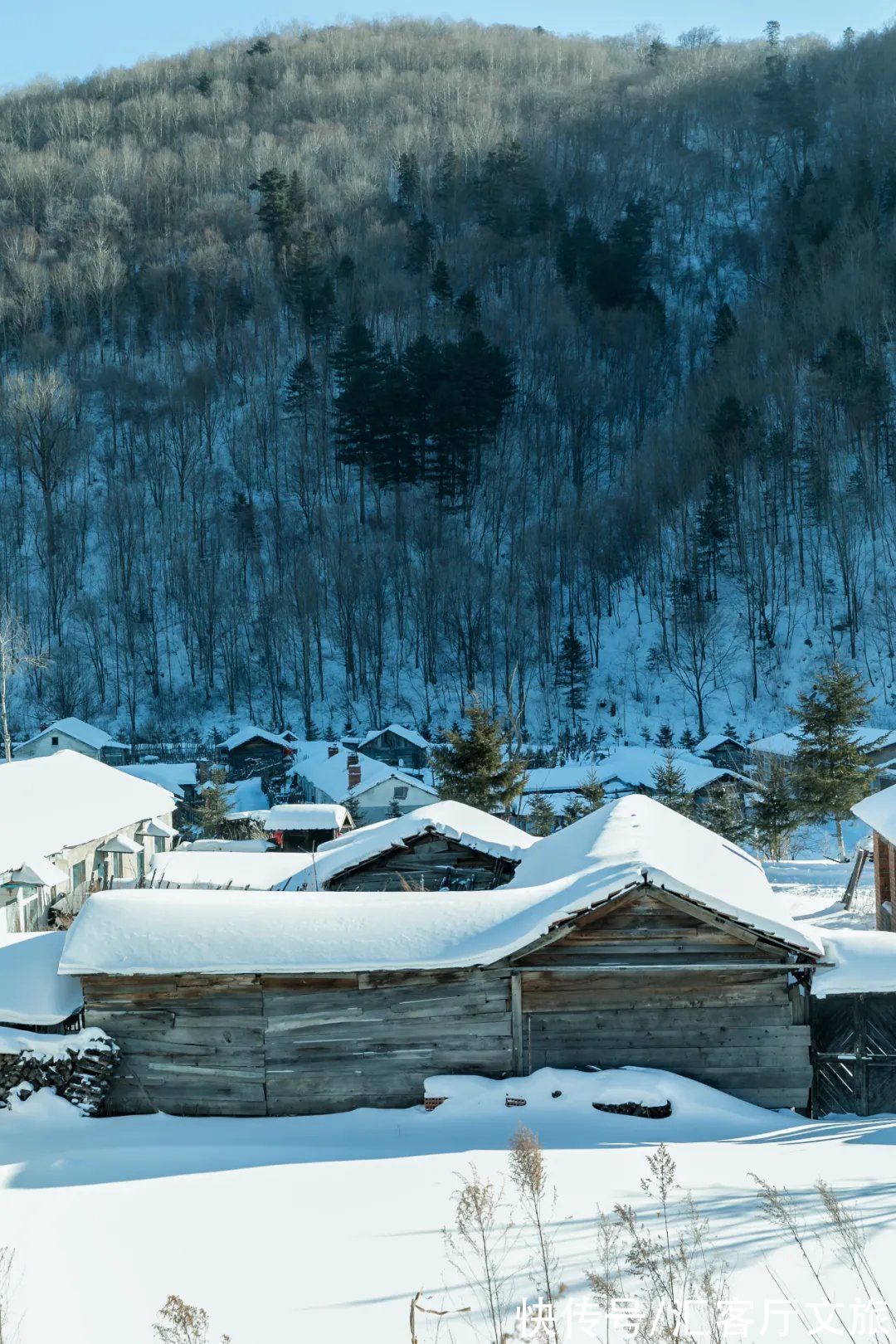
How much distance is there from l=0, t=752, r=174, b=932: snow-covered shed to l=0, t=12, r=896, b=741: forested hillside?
19.1 metres

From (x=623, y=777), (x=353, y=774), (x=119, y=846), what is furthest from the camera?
(x=623, y=777)

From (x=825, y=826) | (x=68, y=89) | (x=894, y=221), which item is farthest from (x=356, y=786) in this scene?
(x=68, y=89)

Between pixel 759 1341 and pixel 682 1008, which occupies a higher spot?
pixel 759 1341

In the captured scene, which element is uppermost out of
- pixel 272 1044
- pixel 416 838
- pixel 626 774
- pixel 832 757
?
pixel 272 1044

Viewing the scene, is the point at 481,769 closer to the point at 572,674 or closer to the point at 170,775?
the point at 170,775

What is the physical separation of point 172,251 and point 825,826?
3374 inches

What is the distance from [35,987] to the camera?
11.0 meters

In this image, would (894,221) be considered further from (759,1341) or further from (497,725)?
(759,1341)

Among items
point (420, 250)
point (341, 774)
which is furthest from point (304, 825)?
point (420, 250)

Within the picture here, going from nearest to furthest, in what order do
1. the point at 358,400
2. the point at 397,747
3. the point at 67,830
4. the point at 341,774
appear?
the point at 67,830 → the point at 341,774 → the point at 397,747 → the point at 358,400

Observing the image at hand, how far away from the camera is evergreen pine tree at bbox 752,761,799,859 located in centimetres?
3359

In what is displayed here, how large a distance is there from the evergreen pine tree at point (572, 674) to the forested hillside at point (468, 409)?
8.7 inches

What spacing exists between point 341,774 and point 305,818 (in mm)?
12096

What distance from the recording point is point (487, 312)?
90688 millimetres
